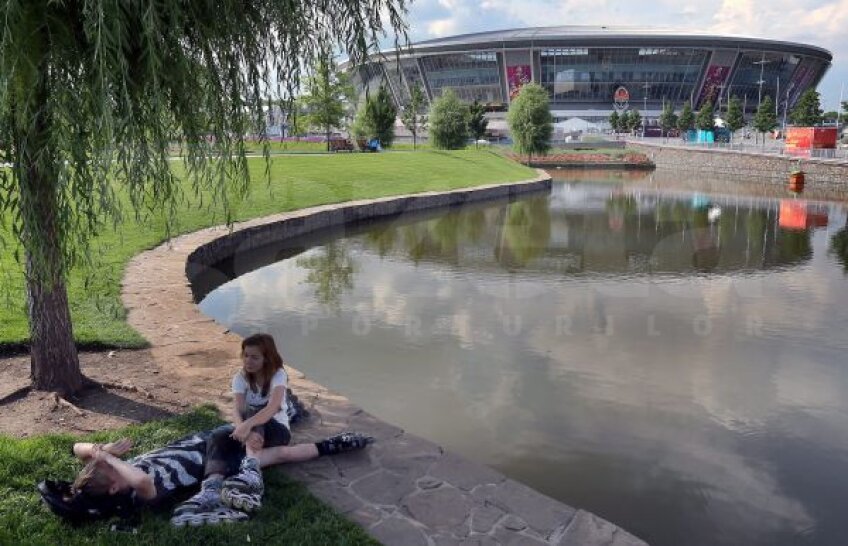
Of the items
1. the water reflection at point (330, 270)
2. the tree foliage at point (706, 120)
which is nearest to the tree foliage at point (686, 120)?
the tree foliage at point (706, 120)

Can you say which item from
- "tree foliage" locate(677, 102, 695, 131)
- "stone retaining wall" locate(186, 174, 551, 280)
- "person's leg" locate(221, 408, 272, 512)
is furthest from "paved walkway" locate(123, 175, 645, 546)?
"tree foliage" locate(677, 102, 695, 131)

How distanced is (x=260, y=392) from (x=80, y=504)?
1498 millimetres

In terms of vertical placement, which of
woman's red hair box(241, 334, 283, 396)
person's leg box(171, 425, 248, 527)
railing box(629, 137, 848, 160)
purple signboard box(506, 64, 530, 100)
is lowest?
railing box(629, 137, 848, 160)

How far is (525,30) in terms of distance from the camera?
10538 cm

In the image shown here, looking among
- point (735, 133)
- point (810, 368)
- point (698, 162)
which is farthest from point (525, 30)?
point (810, 368)

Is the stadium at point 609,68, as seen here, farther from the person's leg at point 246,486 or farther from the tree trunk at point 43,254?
the person's leg at point 246,486

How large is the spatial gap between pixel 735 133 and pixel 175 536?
8774 cm

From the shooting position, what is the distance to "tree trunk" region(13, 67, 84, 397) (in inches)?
184

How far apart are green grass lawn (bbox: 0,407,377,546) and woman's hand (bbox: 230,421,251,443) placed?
30cm

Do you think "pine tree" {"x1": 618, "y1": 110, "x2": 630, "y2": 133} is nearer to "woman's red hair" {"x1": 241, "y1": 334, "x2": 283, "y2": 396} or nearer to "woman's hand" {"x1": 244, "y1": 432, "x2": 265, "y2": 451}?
"woman's red hair" {"x1": 241, "y1": 334, "x2": 283, "y2": 396}

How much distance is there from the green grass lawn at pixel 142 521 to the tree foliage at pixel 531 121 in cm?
4687

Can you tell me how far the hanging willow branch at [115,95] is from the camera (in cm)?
425

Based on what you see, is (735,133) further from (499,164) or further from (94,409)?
(94,409)

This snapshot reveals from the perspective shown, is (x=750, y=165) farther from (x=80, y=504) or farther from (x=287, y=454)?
(x=80, y=504)
